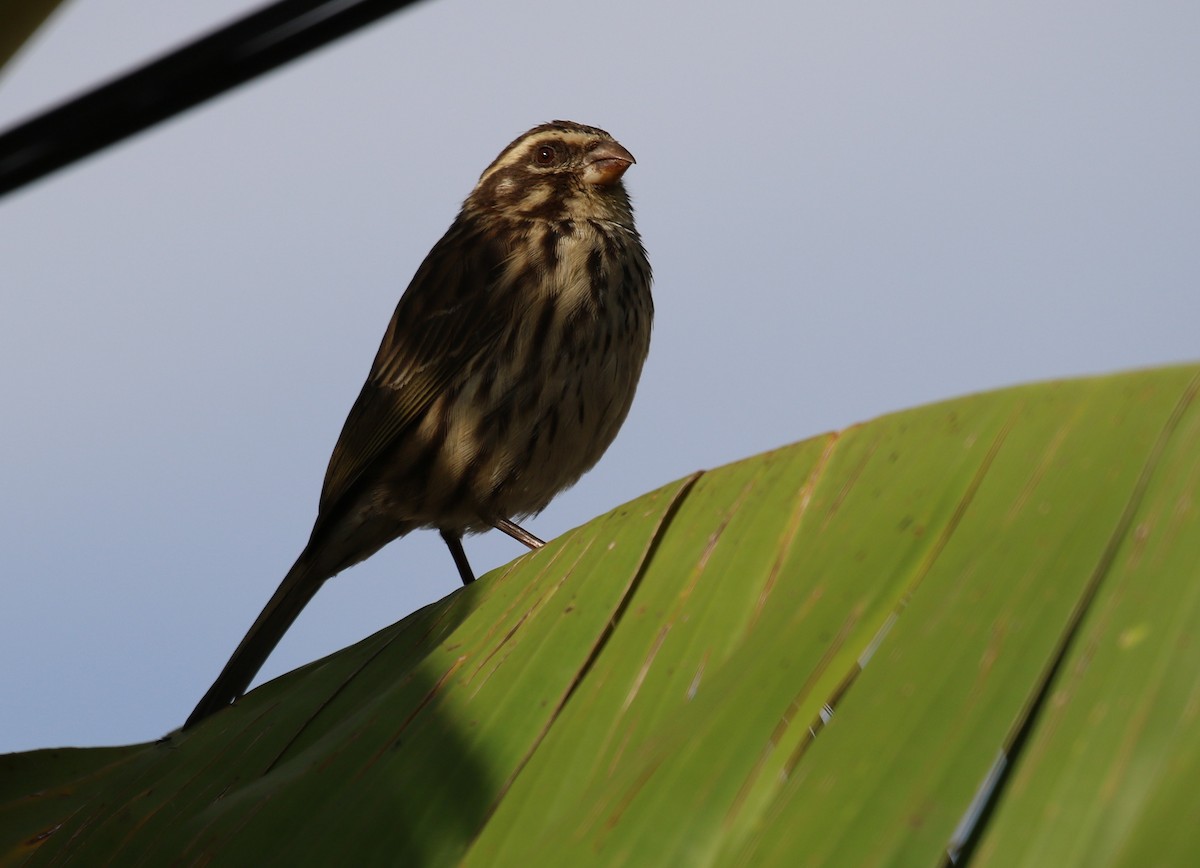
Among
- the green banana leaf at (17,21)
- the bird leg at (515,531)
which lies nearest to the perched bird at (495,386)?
the bird leg at (515,531)

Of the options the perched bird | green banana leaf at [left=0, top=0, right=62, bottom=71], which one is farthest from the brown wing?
green banana leaf at [left=0, top=0, right=62, bottom=71]

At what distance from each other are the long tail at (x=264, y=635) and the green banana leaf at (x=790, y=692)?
5.40 ft

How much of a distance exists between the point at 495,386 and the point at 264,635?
1158 millimetres

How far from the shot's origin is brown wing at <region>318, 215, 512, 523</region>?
513 cm

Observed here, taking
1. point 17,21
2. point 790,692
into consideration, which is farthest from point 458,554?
point 790,692

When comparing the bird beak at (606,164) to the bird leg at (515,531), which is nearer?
the bird leg at (515,531)

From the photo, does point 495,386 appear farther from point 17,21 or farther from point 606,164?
point 17,21

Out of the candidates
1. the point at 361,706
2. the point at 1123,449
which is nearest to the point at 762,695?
the point at 1123,449

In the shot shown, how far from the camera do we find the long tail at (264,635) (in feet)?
13.9

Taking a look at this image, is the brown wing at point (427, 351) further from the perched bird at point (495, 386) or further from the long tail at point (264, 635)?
the long tail at point (264, 635)

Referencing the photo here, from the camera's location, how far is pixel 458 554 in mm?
5816

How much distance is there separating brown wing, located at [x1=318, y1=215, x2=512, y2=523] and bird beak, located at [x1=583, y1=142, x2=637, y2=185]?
0.52 m

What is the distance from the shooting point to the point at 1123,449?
158cm

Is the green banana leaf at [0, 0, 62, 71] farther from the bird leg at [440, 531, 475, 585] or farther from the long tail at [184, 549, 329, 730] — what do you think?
the bird leg at [440, 531, 475, 585]
